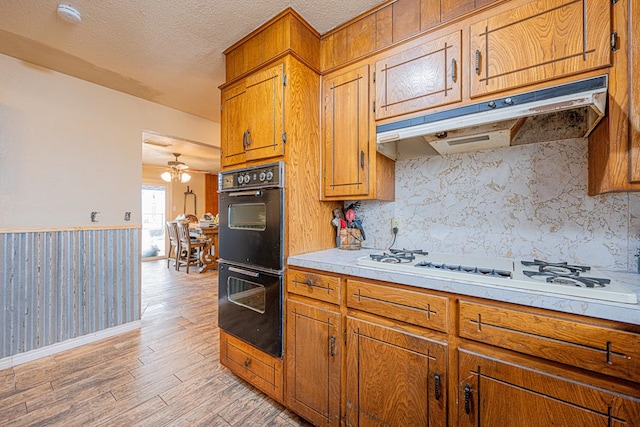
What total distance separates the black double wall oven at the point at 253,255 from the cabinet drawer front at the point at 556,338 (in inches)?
41.2

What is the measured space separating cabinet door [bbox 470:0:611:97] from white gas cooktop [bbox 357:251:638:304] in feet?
2.74

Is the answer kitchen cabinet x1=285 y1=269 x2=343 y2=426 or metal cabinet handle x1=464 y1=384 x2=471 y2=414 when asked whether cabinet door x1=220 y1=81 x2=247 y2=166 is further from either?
metal cabinet handle x1=464 y1=384 x2=471 y2=414

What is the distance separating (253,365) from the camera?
1818 millimetres

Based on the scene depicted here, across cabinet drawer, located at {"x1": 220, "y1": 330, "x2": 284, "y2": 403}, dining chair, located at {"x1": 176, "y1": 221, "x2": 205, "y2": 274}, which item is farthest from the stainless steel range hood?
dining chair, located at {"x1": 176, "y1": 221, "x2": 205, "y2": 274}

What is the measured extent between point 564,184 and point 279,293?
1.67m

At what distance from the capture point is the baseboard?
7.02 feet

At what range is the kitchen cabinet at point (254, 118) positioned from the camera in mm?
1688

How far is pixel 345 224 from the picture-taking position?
1979 millimetres

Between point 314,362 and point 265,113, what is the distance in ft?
5.14

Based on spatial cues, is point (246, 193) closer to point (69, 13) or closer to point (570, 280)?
point (69, 13)

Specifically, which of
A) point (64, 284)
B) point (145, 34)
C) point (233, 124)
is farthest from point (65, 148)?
point (233, 124)

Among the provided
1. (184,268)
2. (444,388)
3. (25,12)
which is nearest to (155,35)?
(25,12)

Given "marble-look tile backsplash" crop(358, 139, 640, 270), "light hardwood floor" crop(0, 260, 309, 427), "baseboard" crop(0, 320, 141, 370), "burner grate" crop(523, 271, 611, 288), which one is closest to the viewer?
"burner grate" crop(523, 271, 611, 288)

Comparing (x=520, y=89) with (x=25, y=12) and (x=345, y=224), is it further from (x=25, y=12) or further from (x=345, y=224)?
(x=25, y=12)
